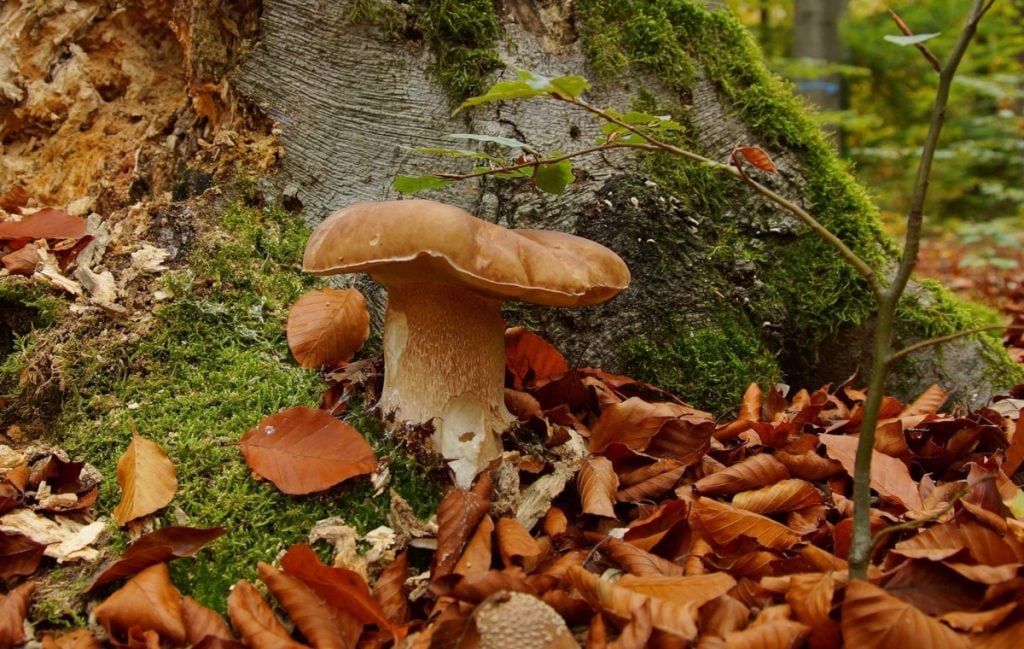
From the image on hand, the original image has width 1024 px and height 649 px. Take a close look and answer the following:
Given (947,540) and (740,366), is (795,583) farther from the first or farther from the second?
(740,366)

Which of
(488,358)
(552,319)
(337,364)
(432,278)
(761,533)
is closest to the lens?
(761,533)

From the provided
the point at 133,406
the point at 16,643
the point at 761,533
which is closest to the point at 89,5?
the point at 133,406

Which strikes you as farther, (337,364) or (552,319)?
(552,319)

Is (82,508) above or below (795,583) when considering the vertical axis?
below

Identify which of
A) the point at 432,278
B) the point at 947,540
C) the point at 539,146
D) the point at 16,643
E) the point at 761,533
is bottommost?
the point at 16,643

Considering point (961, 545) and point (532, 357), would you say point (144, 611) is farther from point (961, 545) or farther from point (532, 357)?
point (961, 545)

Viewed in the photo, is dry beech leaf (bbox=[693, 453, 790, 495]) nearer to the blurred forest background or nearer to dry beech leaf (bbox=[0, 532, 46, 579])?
dry beech leaf (bbox=[0, 532, 46, 579])

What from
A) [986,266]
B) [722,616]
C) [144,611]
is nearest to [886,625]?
[722,616]
